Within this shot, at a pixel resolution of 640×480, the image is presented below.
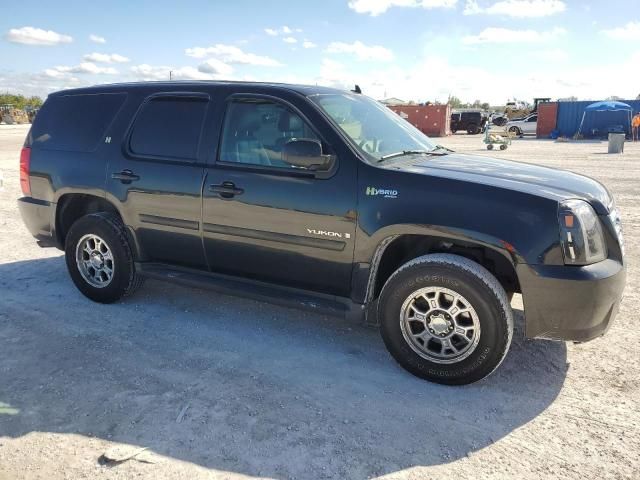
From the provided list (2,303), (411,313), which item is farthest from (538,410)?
(2,303)

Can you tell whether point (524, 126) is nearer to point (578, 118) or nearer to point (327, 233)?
point (578, 118)

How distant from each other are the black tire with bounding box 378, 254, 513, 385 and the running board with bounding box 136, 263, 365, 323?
0.26 metres

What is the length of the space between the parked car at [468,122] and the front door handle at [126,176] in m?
40.1

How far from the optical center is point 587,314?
3.03 m

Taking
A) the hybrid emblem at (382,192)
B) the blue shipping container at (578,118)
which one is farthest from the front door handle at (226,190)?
the blue shipping container at (578,118)

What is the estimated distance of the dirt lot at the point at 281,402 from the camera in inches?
103

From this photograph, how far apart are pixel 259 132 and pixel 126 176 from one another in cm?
128

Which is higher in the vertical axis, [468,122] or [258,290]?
[468,122]

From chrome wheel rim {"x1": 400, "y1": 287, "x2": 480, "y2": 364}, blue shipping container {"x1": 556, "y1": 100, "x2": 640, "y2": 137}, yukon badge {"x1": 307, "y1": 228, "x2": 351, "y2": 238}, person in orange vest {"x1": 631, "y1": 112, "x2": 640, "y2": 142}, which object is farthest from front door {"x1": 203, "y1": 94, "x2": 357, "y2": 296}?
blue shipping container {"x1": 556, "y1": 100, "x2": 640, "y2": 137}

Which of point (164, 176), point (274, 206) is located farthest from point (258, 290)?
point (164, 176)

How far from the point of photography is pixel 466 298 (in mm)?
3191

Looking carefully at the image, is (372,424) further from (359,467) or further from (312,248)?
(312,248)

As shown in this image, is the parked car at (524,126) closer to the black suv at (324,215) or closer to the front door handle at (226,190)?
the black suv at (324,215)

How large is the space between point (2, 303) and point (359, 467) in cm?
381
